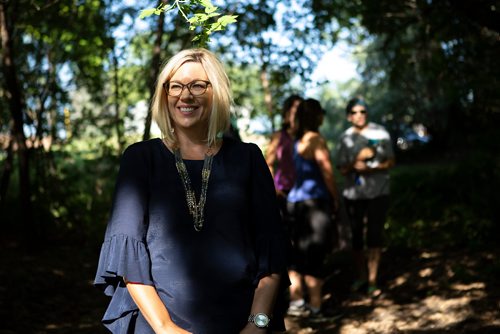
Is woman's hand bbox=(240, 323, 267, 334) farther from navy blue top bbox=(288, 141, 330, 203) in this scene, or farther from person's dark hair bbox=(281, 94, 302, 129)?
person's dark hair bbox=(281, 94, 302, 129)

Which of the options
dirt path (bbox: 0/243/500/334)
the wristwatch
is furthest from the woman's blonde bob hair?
dirt path (bbox: 0/243/500/334)

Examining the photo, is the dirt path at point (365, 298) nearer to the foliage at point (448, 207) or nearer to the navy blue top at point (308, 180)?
the foliage at point (448, 207)

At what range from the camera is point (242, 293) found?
2215 mm

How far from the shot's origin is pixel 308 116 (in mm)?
6180

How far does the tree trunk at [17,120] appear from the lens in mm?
8648

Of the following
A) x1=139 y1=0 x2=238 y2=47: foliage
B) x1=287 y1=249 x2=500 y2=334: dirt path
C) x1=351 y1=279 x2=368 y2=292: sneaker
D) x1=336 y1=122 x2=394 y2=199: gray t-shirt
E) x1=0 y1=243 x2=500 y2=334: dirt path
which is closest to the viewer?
x1=139 y1=0 x2=238 y2=47: foliage

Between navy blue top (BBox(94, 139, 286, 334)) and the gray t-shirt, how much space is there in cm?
464

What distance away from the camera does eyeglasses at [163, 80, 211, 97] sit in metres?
2.30

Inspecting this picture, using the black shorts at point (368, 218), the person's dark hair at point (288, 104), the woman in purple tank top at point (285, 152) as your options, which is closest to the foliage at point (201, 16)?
the person's dark hair at point (288, 104)

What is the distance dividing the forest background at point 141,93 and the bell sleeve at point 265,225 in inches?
271

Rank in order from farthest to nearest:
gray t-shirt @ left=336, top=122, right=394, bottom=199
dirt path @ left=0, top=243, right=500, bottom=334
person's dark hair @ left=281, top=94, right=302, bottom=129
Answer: gray t-shirt @ left=336, top=122, right=394, bottom=199 < person's dark hair @ left=281, top=94, right=302, bottom=129 < dirt path @ left=0, top=243, right=500, bottom=334

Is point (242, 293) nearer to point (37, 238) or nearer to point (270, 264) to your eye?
point (270, 264)

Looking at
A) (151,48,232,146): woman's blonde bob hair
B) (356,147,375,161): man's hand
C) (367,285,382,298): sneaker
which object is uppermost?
(151,48,232,146): woman's blonde bob hair

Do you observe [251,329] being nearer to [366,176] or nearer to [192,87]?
[192,87]
